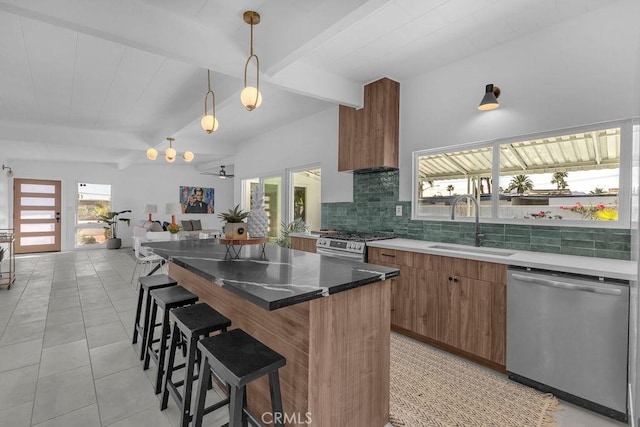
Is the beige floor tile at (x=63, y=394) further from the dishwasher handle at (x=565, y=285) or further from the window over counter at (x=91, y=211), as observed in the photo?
the window over counter at (x=91, y=211)

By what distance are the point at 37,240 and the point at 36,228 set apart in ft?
1.08

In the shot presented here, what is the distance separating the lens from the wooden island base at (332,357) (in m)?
1.39

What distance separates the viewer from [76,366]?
238 cm

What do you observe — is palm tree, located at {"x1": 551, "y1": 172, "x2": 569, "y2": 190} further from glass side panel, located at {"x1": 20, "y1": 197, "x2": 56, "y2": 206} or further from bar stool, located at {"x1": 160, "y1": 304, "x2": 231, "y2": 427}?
glass side panel, located at {"x1": 20, "y1": 197, "x2": 56, "y2": 206}

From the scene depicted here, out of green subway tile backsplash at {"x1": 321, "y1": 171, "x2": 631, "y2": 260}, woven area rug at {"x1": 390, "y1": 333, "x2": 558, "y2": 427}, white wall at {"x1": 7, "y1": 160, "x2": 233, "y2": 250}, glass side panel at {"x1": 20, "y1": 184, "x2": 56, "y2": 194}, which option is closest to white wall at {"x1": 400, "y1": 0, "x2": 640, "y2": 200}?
green subway tile backsplash at {"x1": 321, "y1": 171, "x2": 631, "y2": 260}

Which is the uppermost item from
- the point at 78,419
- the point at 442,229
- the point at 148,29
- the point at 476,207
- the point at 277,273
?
the point at 148,29

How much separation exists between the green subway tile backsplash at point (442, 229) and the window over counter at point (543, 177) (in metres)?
0.09

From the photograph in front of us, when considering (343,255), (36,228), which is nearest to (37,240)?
(36,228)

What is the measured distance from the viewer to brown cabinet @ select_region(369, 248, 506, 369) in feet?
7.55

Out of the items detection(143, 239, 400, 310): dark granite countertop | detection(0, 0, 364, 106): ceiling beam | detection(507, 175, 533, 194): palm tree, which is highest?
detection(0, 0, 364, 106): ceiling beam

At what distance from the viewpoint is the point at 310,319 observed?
4.45 ft

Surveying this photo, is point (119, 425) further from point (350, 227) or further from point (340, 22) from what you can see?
point (350, 227)

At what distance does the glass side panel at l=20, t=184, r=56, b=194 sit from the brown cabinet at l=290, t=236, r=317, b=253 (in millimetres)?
8264

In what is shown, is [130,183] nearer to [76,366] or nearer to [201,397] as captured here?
A: [76,366]
